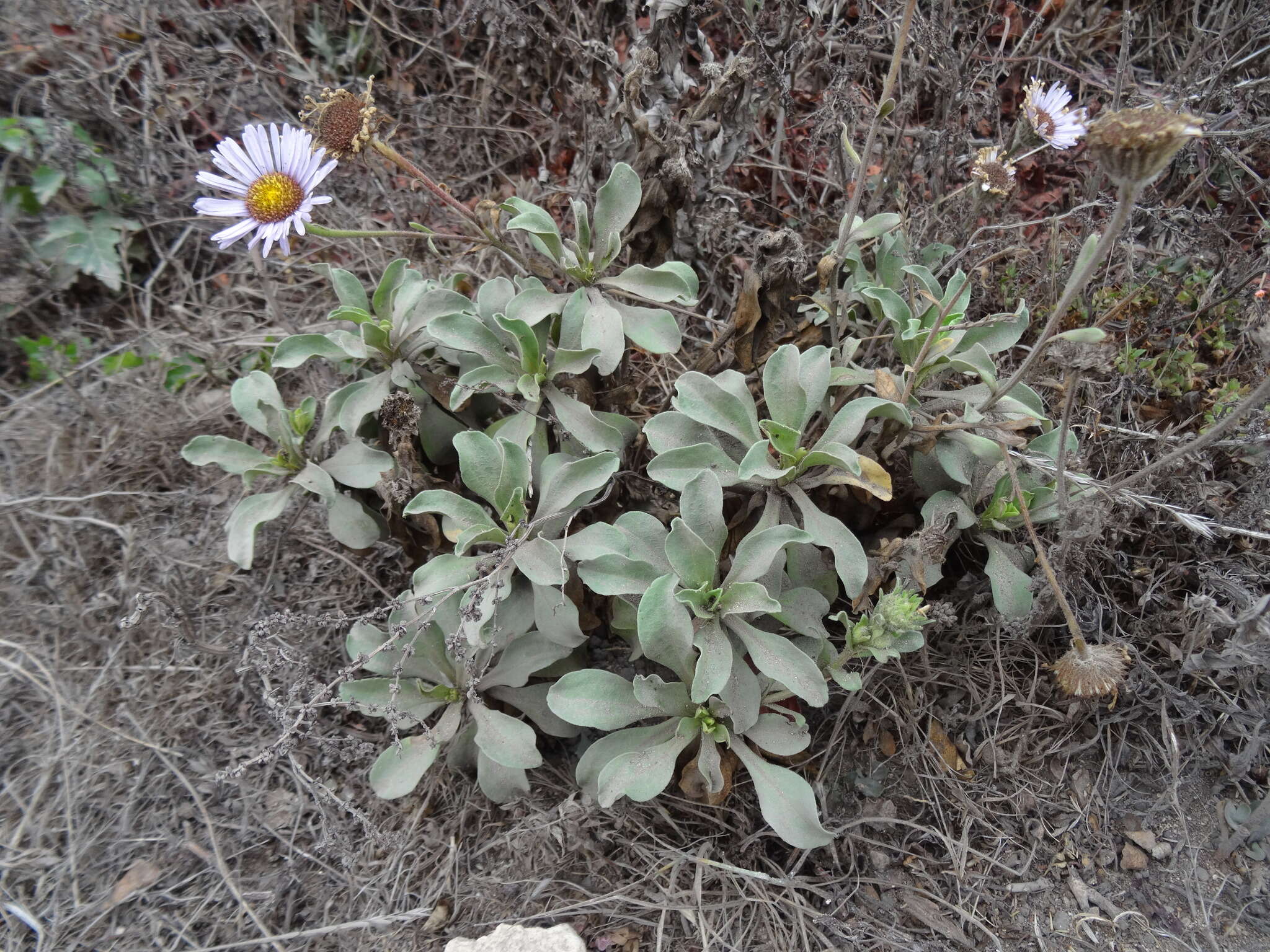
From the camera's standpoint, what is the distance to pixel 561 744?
2457 mm

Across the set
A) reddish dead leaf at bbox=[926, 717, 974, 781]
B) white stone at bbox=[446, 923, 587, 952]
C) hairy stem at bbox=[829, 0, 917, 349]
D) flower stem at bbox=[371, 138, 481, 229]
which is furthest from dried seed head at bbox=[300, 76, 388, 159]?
reddish dead leaf at bbox=[926, 717, 974, 781]

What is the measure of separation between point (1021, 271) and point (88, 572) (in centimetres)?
336

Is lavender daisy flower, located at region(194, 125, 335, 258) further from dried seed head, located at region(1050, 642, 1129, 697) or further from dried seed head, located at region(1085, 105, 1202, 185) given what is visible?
dried seed head, located at region(1050, 642, 1129, 697)

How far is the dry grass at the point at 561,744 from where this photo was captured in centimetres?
213

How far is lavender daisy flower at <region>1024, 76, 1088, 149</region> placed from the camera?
88.6 inches

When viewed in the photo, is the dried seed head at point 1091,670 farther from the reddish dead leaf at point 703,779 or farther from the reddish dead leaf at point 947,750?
the reddish dead leaf at point 703,779

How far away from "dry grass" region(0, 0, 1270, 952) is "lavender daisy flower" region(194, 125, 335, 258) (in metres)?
0.45

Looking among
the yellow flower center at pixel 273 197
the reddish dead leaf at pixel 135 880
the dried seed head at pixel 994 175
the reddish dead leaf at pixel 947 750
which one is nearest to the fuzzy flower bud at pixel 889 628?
the reddish dead leaf at pixel 947 750

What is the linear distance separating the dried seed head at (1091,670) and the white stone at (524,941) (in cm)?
125

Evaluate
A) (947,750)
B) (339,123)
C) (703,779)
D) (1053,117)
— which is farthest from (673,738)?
(1053,117)

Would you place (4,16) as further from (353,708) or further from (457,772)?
(457,772)

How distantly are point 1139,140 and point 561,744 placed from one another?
6.57 ft

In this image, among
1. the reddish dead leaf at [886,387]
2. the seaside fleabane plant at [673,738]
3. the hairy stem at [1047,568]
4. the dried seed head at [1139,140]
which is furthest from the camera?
the reddish dead leaf at [886,387]

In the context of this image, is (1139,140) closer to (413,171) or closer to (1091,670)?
(1091,670)
